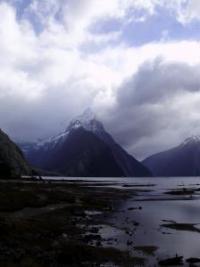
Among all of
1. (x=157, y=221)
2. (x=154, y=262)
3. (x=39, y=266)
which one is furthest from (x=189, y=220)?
(x=39, y=266)

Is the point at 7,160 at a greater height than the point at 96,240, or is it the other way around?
the point at 7,160

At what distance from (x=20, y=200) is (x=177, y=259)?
147 ft

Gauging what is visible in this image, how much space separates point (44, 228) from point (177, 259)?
55.0 feet

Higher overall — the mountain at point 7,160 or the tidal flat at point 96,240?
the mountain at point 7,160

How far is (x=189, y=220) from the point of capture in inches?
2544

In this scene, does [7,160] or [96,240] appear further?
[7,160]

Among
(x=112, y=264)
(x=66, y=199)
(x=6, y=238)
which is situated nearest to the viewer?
(x=112, y=264)

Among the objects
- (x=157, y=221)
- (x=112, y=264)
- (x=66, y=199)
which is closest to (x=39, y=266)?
(x=112, y=264)

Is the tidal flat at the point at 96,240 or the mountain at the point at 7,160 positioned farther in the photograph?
the mountain at the point at 7,160

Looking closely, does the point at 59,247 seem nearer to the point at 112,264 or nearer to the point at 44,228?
the point at 112,264

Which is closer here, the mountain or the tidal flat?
the tidal flat

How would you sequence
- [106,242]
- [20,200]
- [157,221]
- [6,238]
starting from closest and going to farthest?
[6,238] < [106,242] < [157,221] < [20,200]

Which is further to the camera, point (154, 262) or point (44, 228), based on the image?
point (44, 228)

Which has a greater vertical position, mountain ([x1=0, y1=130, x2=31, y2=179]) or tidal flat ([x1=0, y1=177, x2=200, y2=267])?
mountain ([x1=0, y1=130, x2=31, y2=179])
